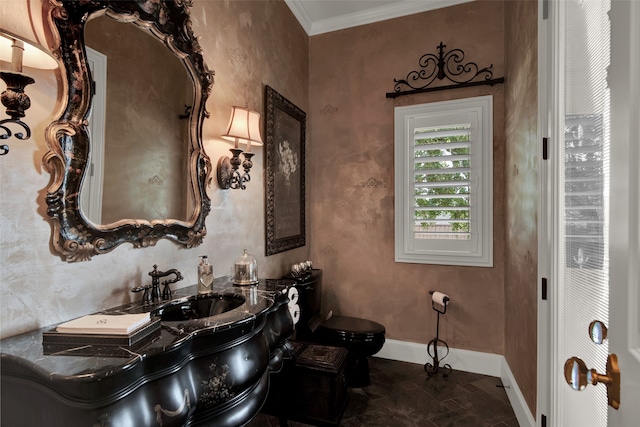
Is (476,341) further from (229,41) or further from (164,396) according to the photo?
(229,41)

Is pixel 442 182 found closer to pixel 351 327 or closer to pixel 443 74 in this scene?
pixel 443 74

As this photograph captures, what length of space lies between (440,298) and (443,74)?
6.62ft

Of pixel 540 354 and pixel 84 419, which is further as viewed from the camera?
pixel 540 354

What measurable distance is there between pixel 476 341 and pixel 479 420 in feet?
2.50

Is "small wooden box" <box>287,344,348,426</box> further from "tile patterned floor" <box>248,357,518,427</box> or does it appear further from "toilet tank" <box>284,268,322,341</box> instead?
"toilet tank" <box>284,268,322,341</box>

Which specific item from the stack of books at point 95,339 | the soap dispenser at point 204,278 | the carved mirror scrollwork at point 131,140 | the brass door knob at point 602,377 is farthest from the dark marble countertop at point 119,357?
the brass door knob at point 602,377

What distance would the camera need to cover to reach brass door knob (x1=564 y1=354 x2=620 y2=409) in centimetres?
67

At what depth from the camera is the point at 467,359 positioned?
279cm

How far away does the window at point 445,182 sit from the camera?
2738 millimetres

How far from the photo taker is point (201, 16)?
1.83m

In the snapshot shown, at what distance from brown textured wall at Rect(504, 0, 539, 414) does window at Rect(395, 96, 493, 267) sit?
216mm

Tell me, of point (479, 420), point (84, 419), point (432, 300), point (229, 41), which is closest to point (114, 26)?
point (229, 41)

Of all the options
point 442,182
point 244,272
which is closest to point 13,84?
point 244,272

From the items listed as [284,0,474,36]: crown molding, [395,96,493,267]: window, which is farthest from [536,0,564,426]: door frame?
[284,0,474,36]: crown molding
